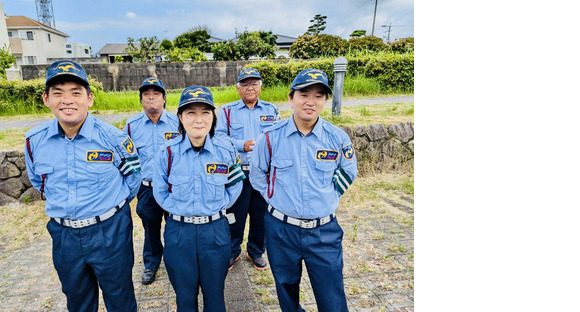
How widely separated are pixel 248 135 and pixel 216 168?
121 centimetres

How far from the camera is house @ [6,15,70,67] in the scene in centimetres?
3037

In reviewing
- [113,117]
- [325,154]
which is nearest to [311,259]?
[325,154]

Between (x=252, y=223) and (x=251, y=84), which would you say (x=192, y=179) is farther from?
(x=251, y=84)

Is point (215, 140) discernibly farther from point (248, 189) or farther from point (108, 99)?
point (108, 99)

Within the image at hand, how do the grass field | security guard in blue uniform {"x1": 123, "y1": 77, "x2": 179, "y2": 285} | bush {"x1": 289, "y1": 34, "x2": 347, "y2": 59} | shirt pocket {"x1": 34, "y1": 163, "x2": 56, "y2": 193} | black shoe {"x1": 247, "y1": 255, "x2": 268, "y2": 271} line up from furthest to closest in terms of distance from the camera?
1. bush {"x1": 289, "y1": 34, "x2": 347, "y2": 59}
2. the grass field
3. black shoe {"x1": 247, "y1": 255, "x2": 268, "y2": 271}
4. security guard in blue uniform {"x1": 123, "y1": 77, "x2": 179, "y2": 285}
5. shirt pocket {"x1": 34, "y1": 163, "x2": 56, "y2": 193}

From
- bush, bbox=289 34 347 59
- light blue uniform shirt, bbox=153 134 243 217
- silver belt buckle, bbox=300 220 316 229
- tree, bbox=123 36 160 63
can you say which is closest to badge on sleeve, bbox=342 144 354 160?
silver belt buckle, bbox=300 220 316 229

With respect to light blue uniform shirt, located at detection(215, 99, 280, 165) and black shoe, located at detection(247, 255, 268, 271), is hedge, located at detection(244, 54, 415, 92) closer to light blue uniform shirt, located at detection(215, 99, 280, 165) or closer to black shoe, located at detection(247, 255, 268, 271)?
light blue uniform shirt, located at detection(215, 99, 280, 165)

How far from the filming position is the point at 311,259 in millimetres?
2387

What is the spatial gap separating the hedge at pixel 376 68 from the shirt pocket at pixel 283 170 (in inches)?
301

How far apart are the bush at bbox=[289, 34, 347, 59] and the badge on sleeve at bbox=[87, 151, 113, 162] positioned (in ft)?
49.5

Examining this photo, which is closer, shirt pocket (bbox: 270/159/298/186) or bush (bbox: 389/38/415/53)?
shirt pocket (bbox: 270/159/298/186)

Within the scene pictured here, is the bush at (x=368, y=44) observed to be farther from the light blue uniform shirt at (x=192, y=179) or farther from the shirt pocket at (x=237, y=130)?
the light blue uniform shirt at (x=192, y=179)

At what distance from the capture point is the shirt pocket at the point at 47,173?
7.58ft

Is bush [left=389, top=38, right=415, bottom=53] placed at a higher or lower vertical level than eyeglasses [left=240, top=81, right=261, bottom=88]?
higher
